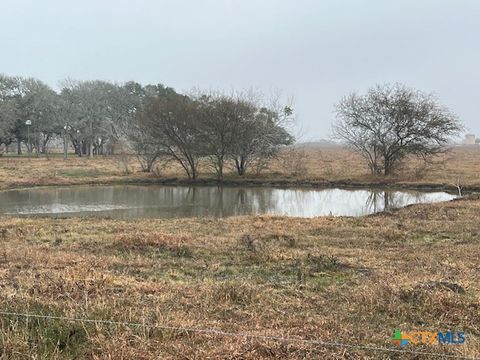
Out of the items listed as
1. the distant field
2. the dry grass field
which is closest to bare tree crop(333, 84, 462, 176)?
the distant field

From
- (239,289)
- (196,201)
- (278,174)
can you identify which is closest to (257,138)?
(278,174)

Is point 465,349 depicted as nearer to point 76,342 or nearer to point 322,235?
point 76,342

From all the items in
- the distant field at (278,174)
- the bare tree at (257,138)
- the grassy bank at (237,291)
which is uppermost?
the bare tree at (257,138)

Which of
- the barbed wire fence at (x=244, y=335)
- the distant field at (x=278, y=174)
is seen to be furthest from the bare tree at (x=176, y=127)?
the barbed wire fence at (x=244, y=335)

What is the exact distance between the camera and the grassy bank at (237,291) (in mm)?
3902

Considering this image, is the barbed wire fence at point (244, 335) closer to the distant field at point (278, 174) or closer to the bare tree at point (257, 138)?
the distant field at point (278, 174)

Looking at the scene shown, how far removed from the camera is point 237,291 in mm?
5445

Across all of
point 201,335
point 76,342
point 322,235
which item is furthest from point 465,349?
point 322,235

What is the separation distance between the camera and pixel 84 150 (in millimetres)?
65375

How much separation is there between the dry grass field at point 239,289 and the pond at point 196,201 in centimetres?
665

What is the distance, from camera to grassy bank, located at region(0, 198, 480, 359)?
3902mm

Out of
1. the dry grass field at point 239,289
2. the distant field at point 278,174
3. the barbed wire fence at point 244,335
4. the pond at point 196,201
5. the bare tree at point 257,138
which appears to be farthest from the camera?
the bare tree at point 257,138

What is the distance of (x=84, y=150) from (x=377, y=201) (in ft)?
172

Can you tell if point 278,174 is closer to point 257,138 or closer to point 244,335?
point 257,138
